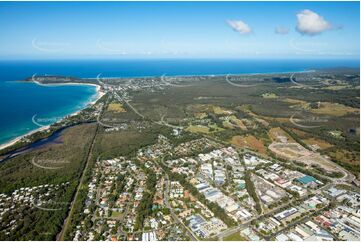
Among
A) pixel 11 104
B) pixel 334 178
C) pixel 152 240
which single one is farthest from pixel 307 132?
pixel 11 104

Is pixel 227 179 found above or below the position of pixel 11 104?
below

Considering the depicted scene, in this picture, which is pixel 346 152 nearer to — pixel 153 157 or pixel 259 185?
pixel 259 185

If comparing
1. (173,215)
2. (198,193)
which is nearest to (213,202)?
(198,193)

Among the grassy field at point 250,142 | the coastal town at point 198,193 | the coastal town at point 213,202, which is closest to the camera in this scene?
the coastal town at point 213,202

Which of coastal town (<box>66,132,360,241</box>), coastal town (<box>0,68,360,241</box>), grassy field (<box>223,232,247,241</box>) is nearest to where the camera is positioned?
grassy field (<box>223,232,247,241</box>)

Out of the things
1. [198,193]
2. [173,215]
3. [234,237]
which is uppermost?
[198,193]

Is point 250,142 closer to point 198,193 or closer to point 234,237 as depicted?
point 198,193

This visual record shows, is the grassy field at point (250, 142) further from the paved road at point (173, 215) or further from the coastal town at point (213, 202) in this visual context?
the paved road at point (173, 215)

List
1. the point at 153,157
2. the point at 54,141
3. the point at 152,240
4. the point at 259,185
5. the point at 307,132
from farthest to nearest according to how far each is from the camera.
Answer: the point at 307,132 < the point at 54,141 < the point at 153,157 < the point at 259,185 < the point at 152,240

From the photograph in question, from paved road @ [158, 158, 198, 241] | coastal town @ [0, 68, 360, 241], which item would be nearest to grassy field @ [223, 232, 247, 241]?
coastal town @ [0, 68, 360, 241]

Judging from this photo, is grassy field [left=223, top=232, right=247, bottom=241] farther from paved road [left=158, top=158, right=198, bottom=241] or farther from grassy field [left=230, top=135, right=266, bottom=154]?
grassy field [left=230, top=135, right=266, bottom=154]

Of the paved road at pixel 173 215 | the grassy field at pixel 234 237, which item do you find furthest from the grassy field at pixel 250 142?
the grassy field at pixel 234 237
